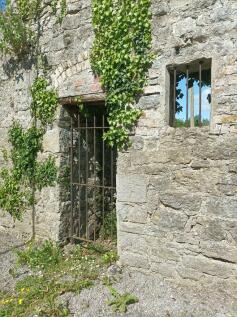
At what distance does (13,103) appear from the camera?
540 centimetres

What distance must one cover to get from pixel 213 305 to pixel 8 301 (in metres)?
2.04

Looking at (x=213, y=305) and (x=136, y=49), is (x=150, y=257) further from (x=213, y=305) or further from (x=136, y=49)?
(x=136, y=49)

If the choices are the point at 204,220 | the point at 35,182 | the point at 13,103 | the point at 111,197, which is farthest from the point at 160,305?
the point at 13,103

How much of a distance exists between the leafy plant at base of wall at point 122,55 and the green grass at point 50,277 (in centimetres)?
151

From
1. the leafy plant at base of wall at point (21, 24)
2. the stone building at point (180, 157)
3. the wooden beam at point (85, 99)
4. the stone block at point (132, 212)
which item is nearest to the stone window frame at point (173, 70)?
the stone building at point (180, 157)

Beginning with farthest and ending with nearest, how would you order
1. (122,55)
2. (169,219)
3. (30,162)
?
(30,162)
(122,55)
(169,219)

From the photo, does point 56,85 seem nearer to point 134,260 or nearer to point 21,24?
point 21,24

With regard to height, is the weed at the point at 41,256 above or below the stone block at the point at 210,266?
below

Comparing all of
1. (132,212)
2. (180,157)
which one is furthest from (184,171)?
(132,212)

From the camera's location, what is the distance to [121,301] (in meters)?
3.38

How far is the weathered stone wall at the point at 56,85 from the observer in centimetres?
447

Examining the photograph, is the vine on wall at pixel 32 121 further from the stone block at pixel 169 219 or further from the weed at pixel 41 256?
the stone block at pixel 169 219

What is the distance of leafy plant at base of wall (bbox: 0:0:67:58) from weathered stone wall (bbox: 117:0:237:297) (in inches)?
78.9

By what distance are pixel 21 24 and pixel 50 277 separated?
3.45 metres
